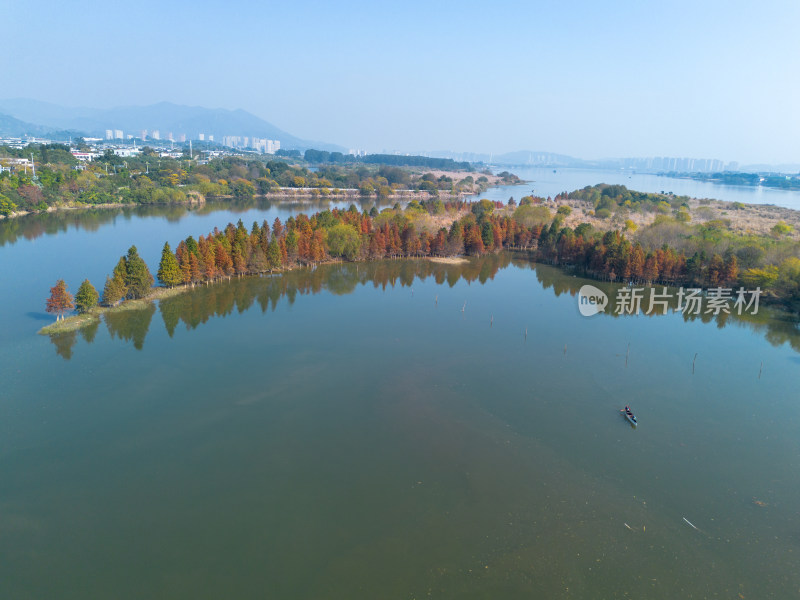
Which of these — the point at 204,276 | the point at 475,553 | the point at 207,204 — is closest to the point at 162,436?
the point at 475,553

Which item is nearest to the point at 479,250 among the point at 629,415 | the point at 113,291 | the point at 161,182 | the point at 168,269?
the point at 168,269

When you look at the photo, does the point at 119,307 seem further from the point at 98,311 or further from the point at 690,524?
the point at 690,524

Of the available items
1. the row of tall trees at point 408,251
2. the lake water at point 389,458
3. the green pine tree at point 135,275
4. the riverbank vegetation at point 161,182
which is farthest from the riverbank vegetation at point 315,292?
the riverbank vegetation at point 161,182

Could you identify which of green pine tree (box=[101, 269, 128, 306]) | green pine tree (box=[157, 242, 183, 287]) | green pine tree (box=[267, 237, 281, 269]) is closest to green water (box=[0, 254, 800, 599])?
green pine tree (box=[101, 269, 128, 306])

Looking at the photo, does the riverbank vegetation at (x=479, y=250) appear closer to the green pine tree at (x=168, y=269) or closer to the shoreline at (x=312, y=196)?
the green pine tree at (x=168, y=269)

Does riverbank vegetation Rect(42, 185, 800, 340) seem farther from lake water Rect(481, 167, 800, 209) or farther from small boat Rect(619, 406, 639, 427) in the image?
lake water Rect(481, 167, 800, 209)

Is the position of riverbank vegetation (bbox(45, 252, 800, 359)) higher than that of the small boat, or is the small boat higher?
riverbank vegetation (bbox(45, 252, 800, 359))
